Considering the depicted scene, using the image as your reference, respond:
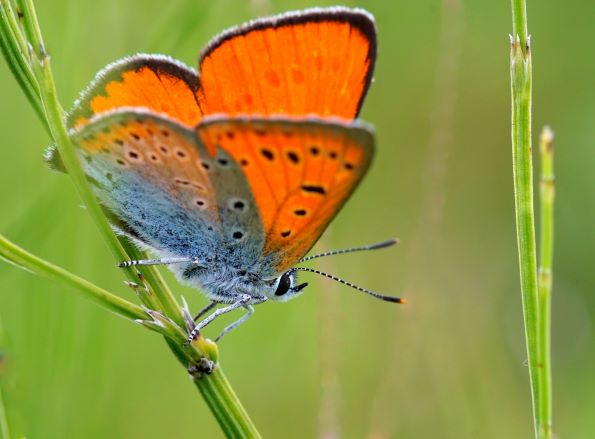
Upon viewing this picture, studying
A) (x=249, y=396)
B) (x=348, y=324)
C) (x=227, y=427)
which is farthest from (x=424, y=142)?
(x=227, y=427)

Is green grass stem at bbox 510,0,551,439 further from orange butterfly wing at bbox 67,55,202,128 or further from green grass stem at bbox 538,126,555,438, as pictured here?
orange butterfly wing at bbox 67,55,202,128

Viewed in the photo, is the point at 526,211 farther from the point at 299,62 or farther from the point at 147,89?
the point at 147,89

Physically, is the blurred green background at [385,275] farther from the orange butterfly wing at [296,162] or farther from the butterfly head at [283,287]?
the orange butterfly wing at [296,162]

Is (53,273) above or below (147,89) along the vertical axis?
below

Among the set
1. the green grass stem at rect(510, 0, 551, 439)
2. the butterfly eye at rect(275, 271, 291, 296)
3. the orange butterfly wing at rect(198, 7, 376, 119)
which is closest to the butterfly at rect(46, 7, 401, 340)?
the orange butterfly wing at rect(198, 7, 376, 119)

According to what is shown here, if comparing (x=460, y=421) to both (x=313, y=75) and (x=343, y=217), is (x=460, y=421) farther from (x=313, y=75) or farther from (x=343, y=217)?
(x=343, y=217)

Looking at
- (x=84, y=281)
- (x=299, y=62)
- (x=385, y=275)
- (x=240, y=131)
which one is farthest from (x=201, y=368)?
(x=385, y=275)
